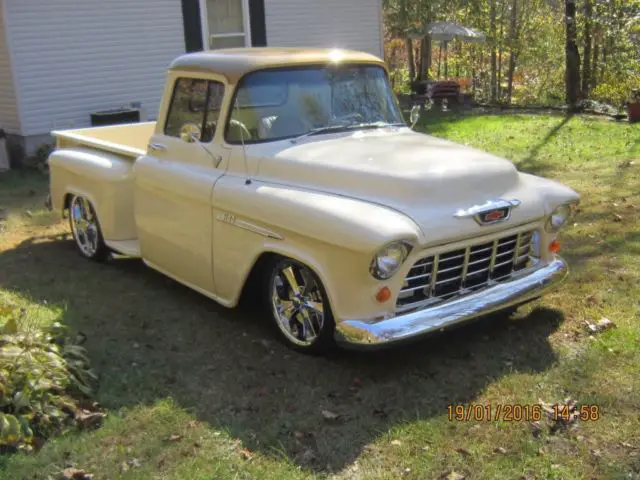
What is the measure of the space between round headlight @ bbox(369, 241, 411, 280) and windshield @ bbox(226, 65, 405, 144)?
4.91ft

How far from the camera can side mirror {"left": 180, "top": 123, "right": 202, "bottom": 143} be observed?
215 inches

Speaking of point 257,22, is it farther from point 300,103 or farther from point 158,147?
point 300,103

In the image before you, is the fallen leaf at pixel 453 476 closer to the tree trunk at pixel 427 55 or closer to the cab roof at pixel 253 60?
the cab roof at pixel 253 60

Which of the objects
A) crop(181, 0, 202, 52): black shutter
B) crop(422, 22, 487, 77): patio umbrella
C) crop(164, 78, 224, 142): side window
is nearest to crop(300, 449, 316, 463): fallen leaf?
crop(164, 78, 224, 142): side window

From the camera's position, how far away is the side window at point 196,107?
5.37 m

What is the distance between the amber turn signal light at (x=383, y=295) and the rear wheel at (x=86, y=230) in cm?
337

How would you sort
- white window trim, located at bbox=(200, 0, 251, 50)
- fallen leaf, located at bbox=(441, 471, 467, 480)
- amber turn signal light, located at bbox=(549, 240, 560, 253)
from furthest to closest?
white window trim, located at bbox=(200, 0, 251, 50) < amber turn signal light, located at bbox=(549, 240, 560, 253) < fallen leaf, located at bbox=(441, 471, 467, 480)

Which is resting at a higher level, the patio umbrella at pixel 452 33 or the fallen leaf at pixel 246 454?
the patio umbrella at pixel 452 33

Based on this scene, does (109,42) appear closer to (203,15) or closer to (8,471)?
(203,15)

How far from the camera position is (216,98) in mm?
5344

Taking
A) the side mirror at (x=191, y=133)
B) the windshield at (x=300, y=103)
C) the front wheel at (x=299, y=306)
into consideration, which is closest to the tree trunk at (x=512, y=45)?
the windshield at (x=300, y=103)

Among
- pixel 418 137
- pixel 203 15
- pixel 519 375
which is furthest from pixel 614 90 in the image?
pixel 519 375

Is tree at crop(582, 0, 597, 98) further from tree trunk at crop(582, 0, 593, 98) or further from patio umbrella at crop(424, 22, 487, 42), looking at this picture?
patio umbrella at crop(424, 22, 487, 42)

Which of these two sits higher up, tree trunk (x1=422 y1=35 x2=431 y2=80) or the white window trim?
the white window trim
